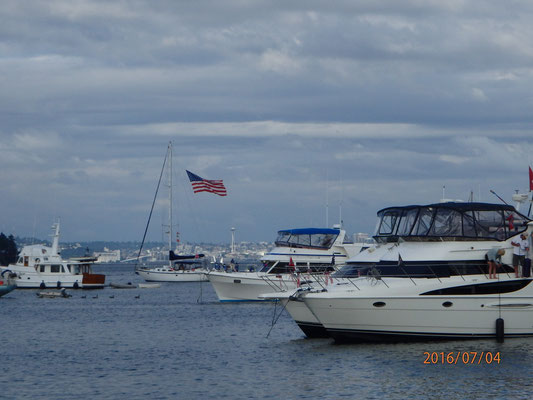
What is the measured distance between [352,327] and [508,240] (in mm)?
7595

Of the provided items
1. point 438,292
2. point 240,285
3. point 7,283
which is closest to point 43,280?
point 7,283

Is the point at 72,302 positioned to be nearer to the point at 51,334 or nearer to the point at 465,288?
the point at 51,334

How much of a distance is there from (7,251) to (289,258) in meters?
103

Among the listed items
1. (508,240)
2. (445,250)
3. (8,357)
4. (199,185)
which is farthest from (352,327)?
(199,185)

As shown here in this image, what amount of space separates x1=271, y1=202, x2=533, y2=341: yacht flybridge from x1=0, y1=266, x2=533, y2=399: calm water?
27.5 inches

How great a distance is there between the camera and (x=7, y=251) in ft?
521

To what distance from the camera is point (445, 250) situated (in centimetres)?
3622

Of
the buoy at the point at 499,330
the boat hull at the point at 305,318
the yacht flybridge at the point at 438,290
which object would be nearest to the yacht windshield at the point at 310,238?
the boat hull at the point at 305,318

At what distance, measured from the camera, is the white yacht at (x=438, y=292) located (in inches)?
1345

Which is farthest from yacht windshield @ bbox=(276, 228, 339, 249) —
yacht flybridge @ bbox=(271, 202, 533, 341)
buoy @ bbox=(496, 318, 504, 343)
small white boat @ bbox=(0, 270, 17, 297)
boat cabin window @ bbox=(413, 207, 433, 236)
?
buoy @ bbox=(496, 318, 504, 343)

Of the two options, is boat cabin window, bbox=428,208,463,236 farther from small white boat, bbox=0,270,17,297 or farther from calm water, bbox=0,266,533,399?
small white boat, bbox=0,270,17,297

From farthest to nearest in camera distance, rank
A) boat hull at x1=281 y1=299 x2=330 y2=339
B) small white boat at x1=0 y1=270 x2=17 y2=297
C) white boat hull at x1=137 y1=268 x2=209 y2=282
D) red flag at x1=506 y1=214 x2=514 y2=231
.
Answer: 1. white boat hull at x1=137 y1=268 x2=209 y2=282
2. small white boat at x1=0 y1=270 x2=17 y2=297
3. boat hull at x1=281 y1=299 x2=330 y2=339
4. red flag at x1=506 y1=214 x2=514 y2=231

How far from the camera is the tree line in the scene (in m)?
156

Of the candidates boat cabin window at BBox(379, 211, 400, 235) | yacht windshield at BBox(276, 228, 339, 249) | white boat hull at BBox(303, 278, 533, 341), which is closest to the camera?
white boat hull at BBox(303, 278, 533, 341)
